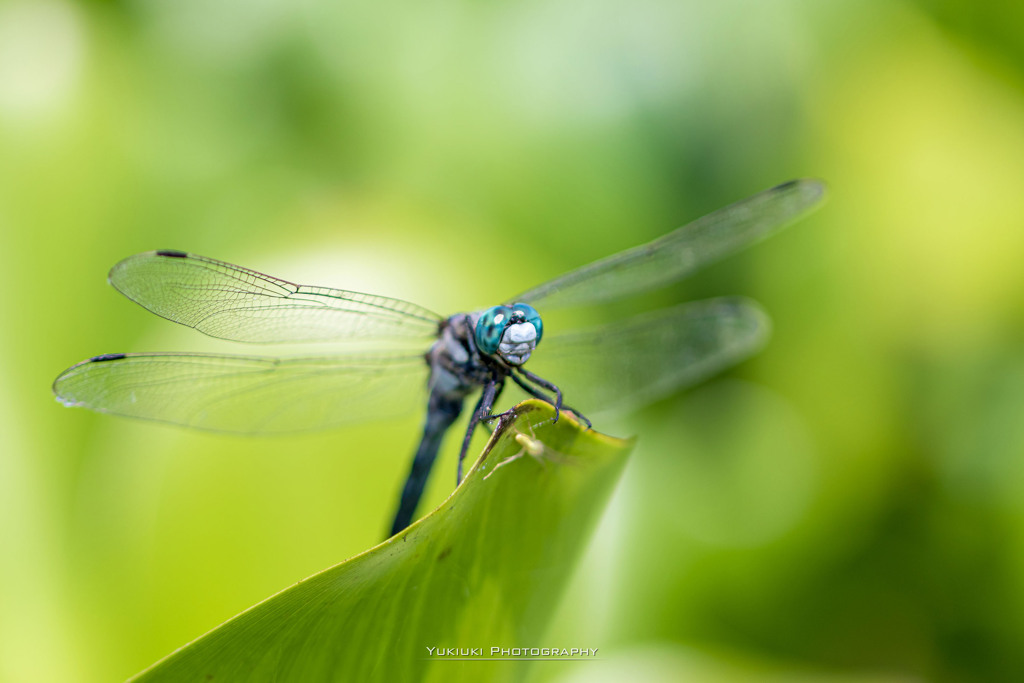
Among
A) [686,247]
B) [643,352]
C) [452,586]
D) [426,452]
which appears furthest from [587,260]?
[452,586]

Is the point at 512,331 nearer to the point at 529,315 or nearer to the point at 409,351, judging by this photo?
the point at 529,315

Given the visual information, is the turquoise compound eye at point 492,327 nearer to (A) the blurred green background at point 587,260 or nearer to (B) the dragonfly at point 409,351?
(B) the dragonfly at point 409,351

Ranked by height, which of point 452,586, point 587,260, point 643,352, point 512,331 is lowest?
point 452,586

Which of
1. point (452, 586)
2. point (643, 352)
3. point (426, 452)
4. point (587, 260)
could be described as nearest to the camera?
point (452, 586)

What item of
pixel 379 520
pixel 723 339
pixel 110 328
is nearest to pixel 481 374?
pixel 379 520

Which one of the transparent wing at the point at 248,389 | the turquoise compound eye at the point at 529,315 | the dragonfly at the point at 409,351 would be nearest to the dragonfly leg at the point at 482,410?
the dragonfly at the point at 409,351

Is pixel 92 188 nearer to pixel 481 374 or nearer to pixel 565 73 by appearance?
pixel 481 374
